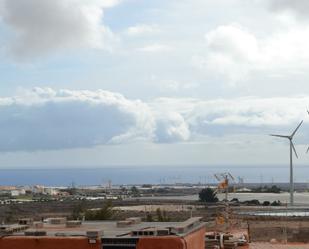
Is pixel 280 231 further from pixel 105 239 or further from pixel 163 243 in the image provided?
pixel 105 239

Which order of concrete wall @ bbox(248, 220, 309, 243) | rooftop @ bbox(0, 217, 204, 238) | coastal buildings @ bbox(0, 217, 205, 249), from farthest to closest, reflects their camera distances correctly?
concrete wall @ bbox(248, 220, 309, 243) → rooftop @ bbox(0, 217, 204, 238) → coastal buildings @ bbox(0, 217, 205, 249)

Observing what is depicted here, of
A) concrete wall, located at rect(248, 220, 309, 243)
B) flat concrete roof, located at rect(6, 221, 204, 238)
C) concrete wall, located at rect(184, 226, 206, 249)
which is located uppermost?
flat concrete roof, located at rect(6, 221, 204, 238)

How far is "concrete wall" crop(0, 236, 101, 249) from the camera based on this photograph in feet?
80.0

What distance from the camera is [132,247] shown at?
24219 millimetres

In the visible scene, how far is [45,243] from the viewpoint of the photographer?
81.3 feet

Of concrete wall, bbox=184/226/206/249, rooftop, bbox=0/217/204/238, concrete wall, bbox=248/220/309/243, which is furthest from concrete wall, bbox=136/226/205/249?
concrete wall, bbox=248/220/309/243

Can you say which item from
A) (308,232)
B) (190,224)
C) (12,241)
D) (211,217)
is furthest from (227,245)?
(211,217)

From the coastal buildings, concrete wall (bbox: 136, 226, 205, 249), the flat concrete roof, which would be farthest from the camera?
the flat concrete roof

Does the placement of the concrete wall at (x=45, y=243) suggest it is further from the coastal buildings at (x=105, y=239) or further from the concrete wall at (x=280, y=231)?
the concrete wall at (x=280, y=231)

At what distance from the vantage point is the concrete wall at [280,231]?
58938 mm

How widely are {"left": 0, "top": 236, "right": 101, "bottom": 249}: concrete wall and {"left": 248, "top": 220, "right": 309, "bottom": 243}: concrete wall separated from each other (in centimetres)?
3565

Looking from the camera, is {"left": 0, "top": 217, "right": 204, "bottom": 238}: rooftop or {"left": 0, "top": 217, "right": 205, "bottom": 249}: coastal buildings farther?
{"left": 0, "top": 217, "right": 204, "bottom": 238}: rooftop

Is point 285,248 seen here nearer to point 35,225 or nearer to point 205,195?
point 35,225

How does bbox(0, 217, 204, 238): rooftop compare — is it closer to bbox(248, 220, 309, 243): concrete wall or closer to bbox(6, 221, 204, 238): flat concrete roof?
bbox(6, 221, 204, 238): flat concrete roof
